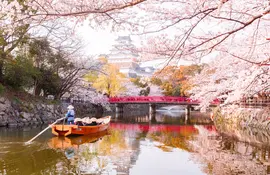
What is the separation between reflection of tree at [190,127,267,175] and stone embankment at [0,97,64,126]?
28.1 ft

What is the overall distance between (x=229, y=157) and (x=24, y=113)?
10944 mm

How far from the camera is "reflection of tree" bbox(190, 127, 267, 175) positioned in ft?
22.5

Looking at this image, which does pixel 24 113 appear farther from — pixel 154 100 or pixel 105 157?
pixel 154 100

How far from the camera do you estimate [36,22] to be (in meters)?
4.41

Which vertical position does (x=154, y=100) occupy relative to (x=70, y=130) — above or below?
above

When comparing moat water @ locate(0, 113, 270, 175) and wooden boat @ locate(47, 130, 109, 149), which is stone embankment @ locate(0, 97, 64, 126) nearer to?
moat water @ locate(0, 113, 270, 175)

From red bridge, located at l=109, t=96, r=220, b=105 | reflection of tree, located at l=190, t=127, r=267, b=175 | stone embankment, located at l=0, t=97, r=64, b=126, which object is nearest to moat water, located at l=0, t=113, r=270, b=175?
reflection of tree, located at l=190, t=127, r=267, b=175

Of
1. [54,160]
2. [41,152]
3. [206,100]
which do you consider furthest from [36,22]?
[206,100]

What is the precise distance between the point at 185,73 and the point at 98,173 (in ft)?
75.3

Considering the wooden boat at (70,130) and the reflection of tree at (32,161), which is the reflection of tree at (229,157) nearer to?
the reflection of tree at (32,161)

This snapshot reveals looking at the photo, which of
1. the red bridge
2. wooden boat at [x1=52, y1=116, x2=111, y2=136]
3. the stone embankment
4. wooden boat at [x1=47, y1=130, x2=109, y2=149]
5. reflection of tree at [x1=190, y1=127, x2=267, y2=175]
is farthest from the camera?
the red bridge

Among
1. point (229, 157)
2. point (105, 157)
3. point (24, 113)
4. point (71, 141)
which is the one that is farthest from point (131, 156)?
point (24, 113)

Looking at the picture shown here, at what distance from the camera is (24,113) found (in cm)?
1556

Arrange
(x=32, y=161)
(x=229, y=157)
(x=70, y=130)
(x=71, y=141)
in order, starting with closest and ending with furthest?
(x=32, y=161) < (x=229, y=157) < (x=71, y=141) < (x=70, y=130)
